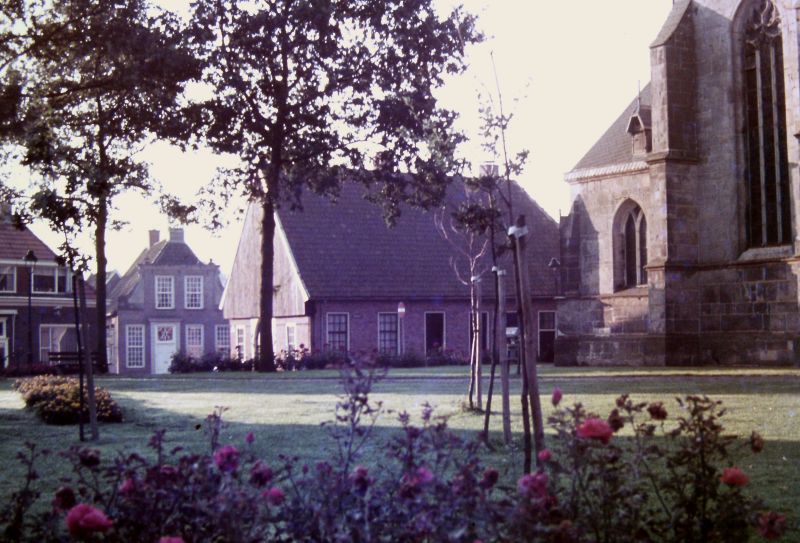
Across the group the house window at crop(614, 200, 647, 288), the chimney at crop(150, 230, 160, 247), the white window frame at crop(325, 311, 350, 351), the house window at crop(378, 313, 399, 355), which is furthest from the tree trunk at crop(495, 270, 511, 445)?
the chimney at crop(150, 230, 160, 247)

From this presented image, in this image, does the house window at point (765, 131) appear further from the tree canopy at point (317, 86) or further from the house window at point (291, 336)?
the house window at point (291, 336)

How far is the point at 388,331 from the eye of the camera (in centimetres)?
3641

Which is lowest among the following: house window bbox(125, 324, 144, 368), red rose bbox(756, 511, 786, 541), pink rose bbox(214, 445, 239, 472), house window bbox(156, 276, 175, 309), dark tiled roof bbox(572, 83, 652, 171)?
house window bbox(125, 324, 144, 368)

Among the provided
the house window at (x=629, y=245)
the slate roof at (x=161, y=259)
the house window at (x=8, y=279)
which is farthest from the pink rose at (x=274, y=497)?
the slate roof at (x=161, y=259)

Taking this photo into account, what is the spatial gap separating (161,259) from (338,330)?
1037 inches

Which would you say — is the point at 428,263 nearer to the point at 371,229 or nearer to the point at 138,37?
the point at 371,229

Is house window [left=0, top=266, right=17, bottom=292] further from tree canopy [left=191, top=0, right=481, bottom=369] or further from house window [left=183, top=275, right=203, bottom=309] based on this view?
tree canopy [left=191, top=0, right=481, bottom=369]

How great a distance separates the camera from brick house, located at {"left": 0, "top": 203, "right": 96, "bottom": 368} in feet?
156

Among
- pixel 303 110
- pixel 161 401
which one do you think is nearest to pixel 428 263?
pixel 303 110

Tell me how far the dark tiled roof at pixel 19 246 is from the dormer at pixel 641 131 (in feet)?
118

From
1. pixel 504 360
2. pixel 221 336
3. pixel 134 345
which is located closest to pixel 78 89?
pixel 504 360

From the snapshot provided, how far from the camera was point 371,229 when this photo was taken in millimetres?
38250

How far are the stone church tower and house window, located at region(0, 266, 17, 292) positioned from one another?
3679 centimetres

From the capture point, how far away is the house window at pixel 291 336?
37513 millimetres
